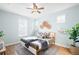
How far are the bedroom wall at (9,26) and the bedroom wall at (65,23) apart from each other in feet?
1.33

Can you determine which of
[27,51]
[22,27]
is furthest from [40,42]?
[22,27]

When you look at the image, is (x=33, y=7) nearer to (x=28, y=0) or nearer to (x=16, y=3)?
(x=28, y=0)

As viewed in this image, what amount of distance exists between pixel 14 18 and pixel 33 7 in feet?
1.31

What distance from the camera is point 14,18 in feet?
5.06

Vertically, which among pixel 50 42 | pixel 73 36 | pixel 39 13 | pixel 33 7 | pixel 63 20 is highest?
pixel 33 7

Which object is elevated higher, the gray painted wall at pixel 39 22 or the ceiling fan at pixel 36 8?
the ceiling fan at pixel 36 8

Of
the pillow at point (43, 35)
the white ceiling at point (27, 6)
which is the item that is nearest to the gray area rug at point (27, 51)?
the pillow at point (43, 35)

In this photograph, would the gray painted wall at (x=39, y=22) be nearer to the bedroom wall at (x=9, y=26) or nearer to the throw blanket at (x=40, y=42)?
the bedroom wall at (x=9, y=26)

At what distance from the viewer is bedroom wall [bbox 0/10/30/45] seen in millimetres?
1506

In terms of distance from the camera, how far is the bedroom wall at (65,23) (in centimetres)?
149

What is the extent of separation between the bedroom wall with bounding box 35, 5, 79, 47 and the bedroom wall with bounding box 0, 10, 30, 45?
1.33ft

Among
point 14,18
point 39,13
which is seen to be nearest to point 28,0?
point 39,13

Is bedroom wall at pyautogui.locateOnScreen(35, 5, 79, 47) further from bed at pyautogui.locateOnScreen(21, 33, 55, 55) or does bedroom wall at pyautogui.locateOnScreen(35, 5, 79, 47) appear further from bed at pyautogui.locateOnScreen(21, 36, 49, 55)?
bed at pyautogui.locateOnScreen(21, 36, 49, 55)

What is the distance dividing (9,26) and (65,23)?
40.5 inches
